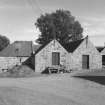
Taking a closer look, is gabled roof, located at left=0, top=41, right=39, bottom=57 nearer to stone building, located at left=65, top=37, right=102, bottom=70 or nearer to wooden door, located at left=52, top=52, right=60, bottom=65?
wooden door, located at left=52, top=52, right=60, bottom=65

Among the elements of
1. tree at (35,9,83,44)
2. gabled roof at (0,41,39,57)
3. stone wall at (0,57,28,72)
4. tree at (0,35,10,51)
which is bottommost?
stone wall at (0,57,28,72)

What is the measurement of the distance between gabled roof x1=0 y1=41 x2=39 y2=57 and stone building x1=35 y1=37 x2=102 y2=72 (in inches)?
247

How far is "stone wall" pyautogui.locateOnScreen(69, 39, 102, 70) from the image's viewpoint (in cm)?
3547

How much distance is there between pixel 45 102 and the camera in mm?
11578

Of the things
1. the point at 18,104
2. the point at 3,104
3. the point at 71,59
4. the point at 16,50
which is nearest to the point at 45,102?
the point at 18,104

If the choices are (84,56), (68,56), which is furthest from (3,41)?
(84,56)

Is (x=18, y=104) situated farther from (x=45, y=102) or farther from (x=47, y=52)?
(x=47, y=52)

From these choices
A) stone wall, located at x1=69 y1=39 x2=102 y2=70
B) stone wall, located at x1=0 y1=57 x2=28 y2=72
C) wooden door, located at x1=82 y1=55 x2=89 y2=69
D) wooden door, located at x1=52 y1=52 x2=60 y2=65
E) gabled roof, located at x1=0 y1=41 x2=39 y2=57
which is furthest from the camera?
gabled roof, located at x1=0 y1=41 x2=39 y2=57

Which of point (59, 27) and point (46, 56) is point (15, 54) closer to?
point (46, 56)

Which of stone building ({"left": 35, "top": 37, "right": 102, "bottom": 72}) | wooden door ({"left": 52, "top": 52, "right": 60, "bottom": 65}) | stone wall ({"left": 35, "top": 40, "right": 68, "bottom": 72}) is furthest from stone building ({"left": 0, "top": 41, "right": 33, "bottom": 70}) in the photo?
wooden door ({"left": 52, "top": 52, "right": 60, "bottom": 65})

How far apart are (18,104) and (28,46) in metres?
32.9

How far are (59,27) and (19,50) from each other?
25883 mm

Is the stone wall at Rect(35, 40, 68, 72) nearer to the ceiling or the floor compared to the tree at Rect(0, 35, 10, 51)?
nearer to the floor

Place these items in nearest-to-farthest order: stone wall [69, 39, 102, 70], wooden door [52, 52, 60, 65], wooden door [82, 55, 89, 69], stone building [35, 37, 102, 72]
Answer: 1. stone building [35, 37, 102, 72]
2. wooden door [52, 52, 60, 65]
3. stone wall [69, 39, 102, 70]
4. wooden door [82, 55, 89, 69]
